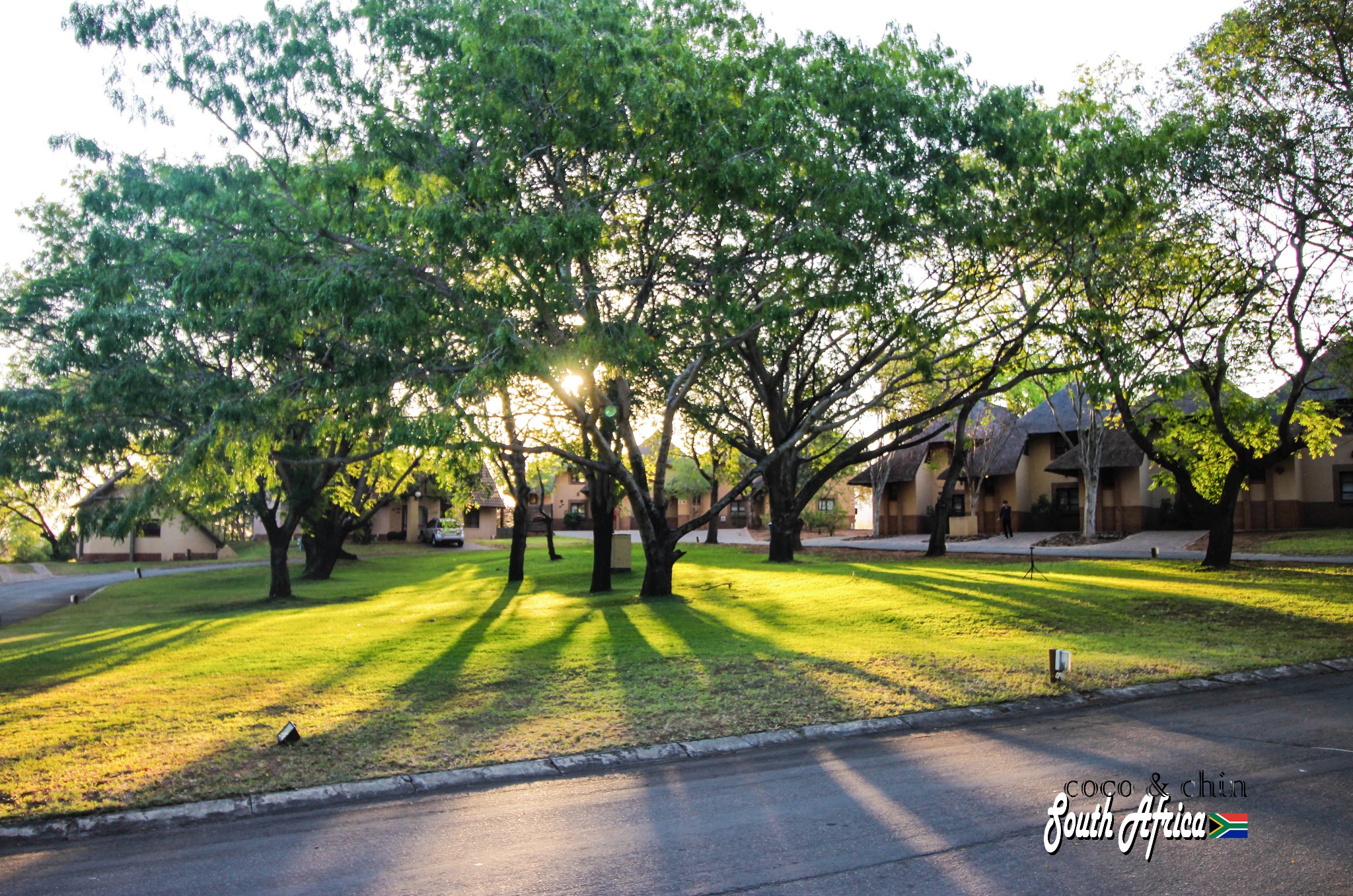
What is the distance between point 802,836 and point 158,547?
178 ft

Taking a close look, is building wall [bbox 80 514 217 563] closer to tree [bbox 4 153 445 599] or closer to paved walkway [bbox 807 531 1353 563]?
paved walkway [bbox 807 531 1353 563]

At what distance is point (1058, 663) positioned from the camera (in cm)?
947

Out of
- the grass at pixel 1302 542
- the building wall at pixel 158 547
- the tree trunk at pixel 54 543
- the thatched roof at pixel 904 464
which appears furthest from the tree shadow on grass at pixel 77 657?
the tree trunk at pixel 54 543

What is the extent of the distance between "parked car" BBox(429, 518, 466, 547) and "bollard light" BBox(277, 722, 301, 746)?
4836 cm

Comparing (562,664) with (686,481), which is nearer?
(562,664)

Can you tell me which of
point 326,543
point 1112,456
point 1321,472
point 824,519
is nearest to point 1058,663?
point 326,543

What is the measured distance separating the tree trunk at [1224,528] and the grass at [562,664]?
30.5 inches

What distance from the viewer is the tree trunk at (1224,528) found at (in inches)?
845

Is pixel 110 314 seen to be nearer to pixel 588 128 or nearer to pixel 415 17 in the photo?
pixel 415 17

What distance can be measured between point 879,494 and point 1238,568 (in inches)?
1147

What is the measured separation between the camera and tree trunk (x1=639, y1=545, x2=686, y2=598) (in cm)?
1925

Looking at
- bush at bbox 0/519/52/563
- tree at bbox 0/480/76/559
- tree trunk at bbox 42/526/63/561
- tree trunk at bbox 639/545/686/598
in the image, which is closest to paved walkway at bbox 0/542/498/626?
tree at bbox 0/480/76/559

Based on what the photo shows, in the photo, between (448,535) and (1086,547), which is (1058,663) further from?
(448,535)

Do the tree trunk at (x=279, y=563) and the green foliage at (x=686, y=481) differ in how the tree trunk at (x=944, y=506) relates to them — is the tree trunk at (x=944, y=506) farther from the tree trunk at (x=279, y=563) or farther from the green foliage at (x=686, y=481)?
the green foliage at (x=686, y=481)
